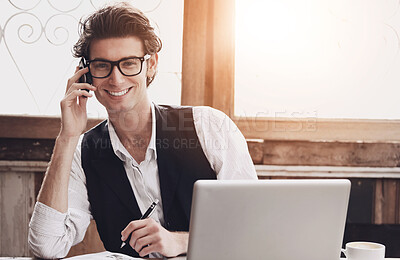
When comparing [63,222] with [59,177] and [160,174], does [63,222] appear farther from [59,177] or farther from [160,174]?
[160,174]

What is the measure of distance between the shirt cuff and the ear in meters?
0.73

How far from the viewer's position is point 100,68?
1.95m

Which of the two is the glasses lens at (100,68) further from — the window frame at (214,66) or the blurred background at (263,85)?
the window frame at (214,66)

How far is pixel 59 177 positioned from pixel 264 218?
0.97m

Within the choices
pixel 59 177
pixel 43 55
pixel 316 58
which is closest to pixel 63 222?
pixel 59 177

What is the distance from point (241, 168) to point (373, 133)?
2.81 ft

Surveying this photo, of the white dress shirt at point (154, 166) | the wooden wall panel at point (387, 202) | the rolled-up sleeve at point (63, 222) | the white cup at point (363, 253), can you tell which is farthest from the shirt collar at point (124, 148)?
the wooden wall panel at point (387, 202)

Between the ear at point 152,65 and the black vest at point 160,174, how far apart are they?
0.18 metres

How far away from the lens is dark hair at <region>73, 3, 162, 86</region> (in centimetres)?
195

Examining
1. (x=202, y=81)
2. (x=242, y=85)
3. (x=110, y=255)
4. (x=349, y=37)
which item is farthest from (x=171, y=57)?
(x=110, y=255)

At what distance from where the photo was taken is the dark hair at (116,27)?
195cm

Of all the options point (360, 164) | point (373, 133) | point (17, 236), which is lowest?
point (17, 236)

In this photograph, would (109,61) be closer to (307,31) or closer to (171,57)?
(171,57)

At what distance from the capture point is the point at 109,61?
76.4 inches
